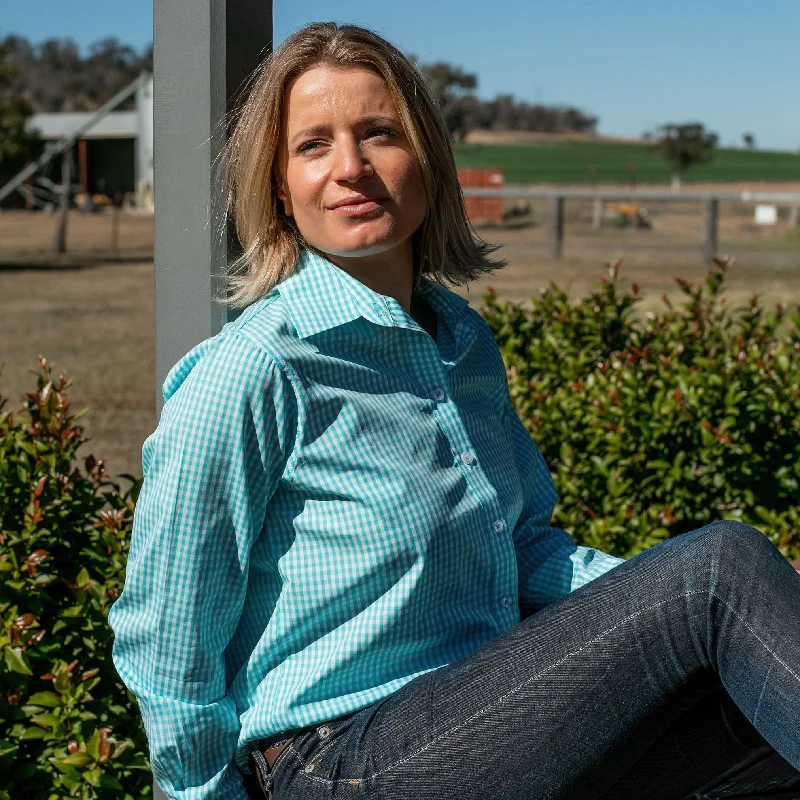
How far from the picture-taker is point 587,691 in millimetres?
1480

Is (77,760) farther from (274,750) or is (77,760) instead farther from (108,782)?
(274,750)

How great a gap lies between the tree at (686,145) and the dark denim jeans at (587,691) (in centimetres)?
5010

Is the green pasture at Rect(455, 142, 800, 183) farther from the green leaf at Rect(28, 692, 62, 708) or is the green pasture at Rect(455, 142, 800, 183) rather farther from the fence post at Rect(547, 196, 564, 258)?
the green leaf at Rect(28, 692, 62, 708)

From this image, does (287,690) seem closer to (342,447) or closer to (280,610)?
(280,610)

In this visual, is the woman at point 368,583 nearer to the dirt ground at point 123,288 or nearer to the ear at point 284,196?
the ear at point 284,196

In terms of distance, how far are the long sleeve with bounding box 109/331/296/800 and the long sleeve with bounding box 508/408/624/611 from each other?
59cm

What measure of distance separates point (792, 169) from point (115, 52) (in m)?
70.2

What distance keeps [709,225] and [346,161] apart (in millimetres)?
15357

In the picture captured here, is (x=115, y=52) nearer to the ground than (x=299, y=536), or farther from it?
farther from it

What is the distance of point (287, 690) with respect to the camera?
1552 mm

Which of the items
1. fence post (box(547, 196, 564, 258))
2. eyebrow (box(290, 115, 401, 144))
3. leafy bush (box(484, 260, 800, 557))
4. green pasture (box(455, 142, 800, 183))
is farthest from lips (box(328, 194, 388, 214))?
green pasture (box(455, 142, 800, 183))

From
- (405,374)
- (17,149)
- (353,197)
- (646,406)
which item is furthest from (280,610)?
(17,149)

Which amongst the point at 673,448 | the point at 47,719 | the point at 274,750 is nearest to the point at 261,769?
the point at 274,750

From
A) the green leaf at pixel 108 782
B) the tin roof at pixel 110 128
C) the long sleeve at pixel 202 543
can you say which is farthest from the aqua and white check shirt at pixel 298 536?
the tin roof at pixel 110 128
